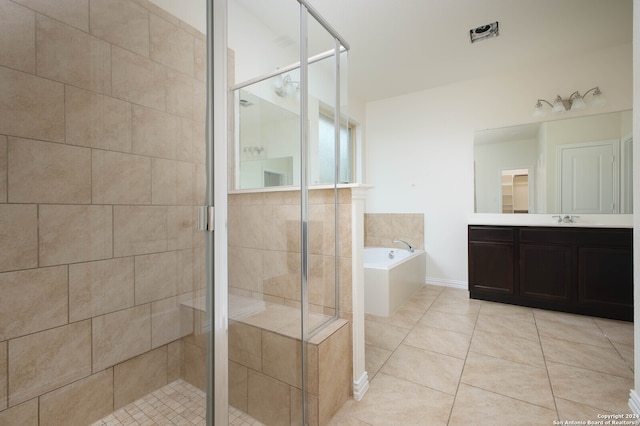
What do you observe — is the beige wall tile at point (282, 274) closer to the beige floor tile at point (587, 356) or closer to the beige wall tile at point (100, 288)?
the beige wall tile at point (100, 288)

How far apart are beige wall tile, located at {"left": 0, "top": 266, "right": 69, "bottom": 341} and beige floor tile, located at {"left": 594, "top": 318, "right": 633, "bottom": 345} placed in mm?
3416

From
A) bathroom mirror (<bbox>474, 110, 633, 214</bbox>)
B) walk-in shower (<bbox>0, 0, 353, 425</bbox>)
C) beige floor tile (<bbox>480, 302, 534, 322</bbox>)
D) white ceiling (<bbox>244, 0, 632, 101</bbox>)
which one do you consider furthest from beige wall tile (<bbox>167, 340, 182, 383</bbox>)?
bathroom mirror (<bbox>474, 110, 633, 214</bbox>)

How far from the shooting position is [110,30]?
104 centimetres

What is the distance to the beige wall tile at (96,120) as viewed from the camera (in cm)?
99

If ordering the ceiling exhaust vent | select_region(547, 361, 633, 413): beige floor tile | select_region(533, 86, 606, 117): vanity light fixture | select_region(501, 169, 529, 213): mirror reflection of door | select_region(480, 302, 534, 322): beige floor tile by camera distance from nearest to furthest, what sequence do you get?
select_region(547, 361, 633, 413): beige floor tile < the ceiling exhaust vent < select_region(480, 302, 534, 322): beige floor tile < select_region(533, 86, 606, 117): vanity light fixture < select_region(501, 169, 529, 213): mirror reflection of door

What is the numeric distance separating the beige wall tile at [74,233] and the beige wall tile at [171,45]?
1.87 ft

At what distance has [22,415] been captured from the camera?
0.94 meters


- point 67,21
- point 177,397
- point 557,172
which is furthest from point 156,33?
point 557,172

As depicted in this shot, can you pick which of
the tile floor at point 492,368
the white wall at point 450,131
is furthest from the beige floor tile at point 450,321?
the white wall at point 450,131

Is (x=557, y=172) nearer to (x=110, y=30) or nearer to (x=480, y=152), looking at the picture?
(x=480, y=152)

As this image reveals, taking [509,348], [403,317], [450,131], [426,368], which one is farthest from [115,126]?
[450,131]

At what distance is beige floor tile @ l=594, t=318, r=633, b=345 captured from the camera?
A: 86.0 inches

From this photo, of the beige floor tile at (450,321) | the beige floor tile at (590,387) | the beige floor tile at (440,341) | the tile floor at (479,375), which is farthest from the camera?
the beige floor tile at (450,321)

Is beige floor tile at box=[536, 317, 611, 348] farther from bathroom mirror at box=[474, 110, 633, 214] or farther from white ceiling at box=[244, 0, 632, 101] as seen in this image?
white ceiling at box=[244, 0, 632, 101]
